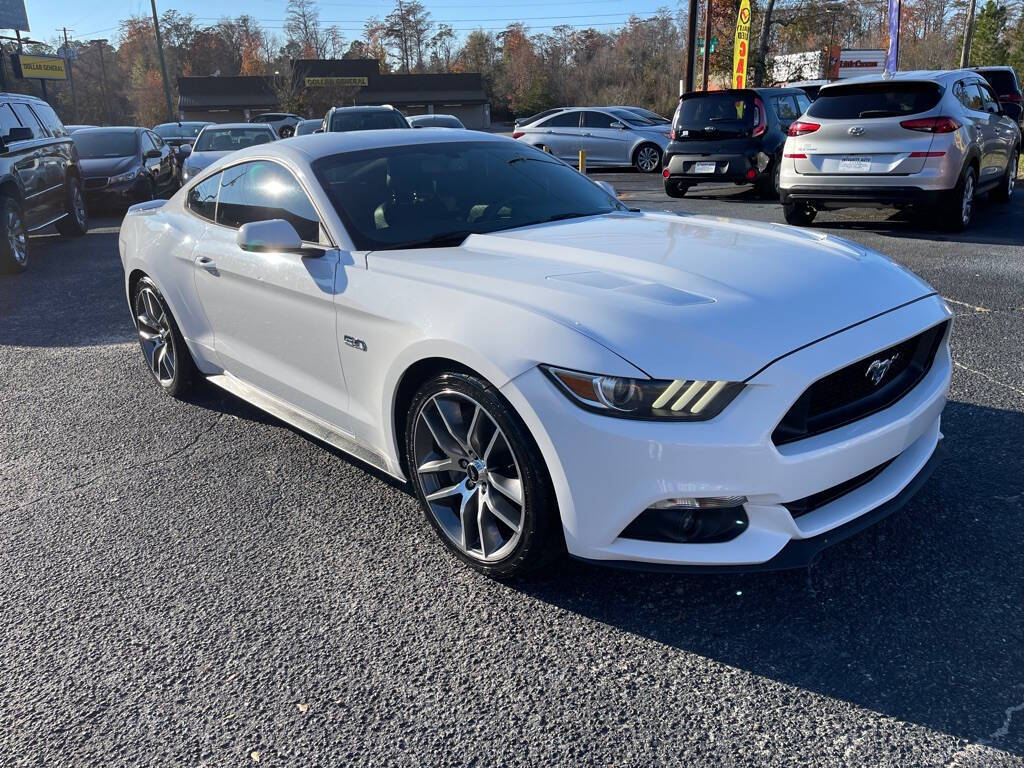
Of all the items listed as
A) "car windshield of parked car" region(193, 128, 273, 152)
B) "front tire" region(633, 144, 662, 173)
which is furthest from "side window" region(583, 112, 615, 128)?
"car windshield of parked car" region(193, 128, 273, 152)

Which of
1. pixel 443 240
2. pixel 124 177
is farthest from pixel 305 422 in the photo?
pixel 124 177

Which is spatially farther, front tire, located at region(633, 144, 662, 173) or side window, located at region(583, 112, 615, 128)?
side window, located at region(583, 112, 615, 128)

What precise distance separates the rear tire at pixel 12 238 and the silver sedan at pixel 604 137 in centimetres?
1149

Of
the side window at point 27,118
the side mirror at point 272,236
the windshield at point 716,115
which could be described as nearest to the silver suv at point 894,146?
the windshield at point 716,115

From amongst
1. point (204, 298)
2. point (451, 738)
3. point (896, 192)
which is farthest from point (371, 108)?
point (451, 738)

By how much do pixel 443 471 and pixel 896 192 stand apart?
7.45 meters

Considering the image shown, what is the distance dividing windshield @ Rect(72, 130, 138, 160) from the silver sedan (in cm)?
837

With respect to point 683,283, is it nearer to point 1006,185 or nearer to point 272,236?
point 272,236

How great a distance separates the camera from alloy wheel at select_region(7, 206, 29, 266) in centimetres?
920

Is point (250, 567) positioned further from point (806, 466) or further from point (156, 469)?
point (806, 466)

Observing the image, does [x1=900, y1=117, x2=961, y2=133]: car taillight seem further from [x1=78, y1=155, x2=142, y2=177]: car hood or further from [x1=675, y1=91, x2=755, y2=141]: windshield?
[x1=78, y1=155, x2=142, y2=177]: car hood

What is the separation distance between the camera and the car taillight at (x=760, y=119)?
12.0 m

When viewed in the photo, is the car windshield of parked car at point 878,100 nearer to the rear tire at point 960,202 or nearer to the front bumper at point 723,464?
the rear tire at point 960,202

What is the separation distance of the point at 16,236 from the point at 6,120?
150 centimetres
